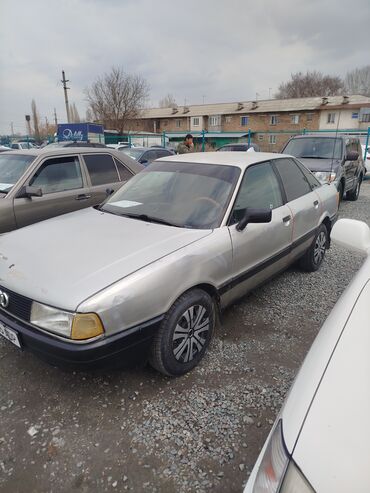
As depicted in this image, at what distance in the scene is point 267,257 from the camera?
3182mm

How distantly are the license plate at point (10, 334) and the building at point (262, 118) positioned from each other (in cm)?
3034

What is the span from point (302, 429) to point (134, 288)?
121 cm

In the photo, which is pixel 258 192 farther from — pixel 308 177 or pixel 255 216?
pixel 308 177

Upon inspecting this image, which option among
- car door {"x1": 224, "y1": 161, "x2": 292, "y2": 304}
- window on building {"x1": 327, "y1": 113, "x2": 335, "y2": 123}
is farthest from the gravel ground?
window on building {"x1": 327, "y1": 113, "x2": 335, "y2": 123}

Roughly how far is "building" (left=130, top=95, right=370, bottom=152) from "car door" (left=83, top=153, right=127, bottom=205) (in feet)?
88.4

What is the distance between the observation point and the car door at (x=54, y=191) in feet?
13.6

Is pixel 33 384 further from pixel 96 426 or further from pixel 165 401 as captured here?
pixel 165 401

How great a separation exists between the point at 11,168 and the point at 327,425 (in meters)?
4.79

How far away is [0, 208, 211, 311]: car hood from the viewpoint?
6.54ft

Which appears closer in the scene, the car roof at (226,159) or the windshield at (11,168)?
the car roof at (226,159)

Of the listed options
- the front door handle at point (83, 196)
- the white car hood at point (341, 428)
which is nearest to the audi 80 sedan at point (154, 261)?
the white car hood at point (341, 428)

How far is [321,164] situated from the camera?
736 centimetres

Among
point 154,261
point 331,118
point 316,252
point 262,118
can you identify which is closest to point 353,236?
point 154,261

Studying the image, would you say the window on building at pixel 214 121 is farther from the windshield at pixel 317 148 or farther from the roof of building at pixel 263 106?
the windshield at pixel 317 148
